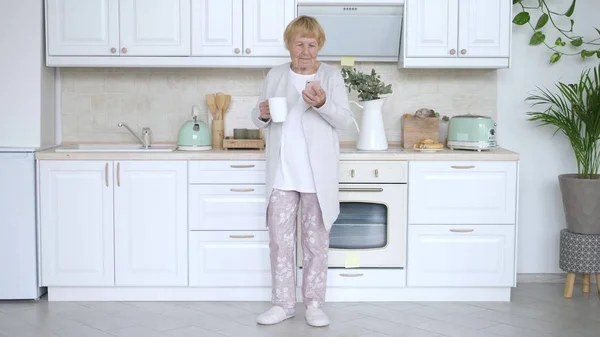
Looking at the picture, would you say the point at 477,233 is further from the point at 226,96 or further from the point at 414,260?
the point at 226,96

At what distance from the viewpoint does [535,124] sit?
504cm

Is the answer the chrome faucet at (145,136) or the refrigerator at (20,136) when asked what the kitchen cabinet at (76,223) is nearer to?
the refrigerator at (20,136)

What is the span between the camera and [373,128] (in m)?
4.61

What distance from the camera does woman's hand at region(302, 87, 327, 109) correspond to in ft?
12.0

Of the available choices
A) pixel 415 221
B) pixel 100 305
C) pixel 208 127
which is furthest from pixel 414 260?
pixel 100 305

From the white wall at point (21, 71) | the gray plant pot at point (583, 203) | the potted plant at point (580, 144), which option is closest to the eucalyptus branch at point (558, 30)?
the potted plant at point (580, 144)

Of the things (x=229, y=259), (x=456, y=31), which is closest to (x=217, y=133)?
(x=229, y=259)

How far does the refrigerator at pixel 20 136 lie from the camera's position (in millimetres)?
4426

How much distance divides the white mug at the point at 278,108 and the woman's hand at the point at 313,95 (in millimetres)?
98

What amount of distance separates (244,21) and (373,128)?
940mm

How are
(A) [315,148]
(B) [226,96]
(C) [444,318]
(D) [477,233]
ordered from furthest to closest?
(B) [226,96]
(D) [477,233]
(C) [444,318]
(A) [315,148]

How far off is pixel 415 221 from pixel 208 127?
130 centimetres

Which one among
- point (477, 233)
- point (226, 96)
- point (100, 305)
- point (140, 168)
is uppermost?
point (226, 96)

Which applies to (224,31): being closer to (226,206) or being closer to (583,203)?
(226,206)
